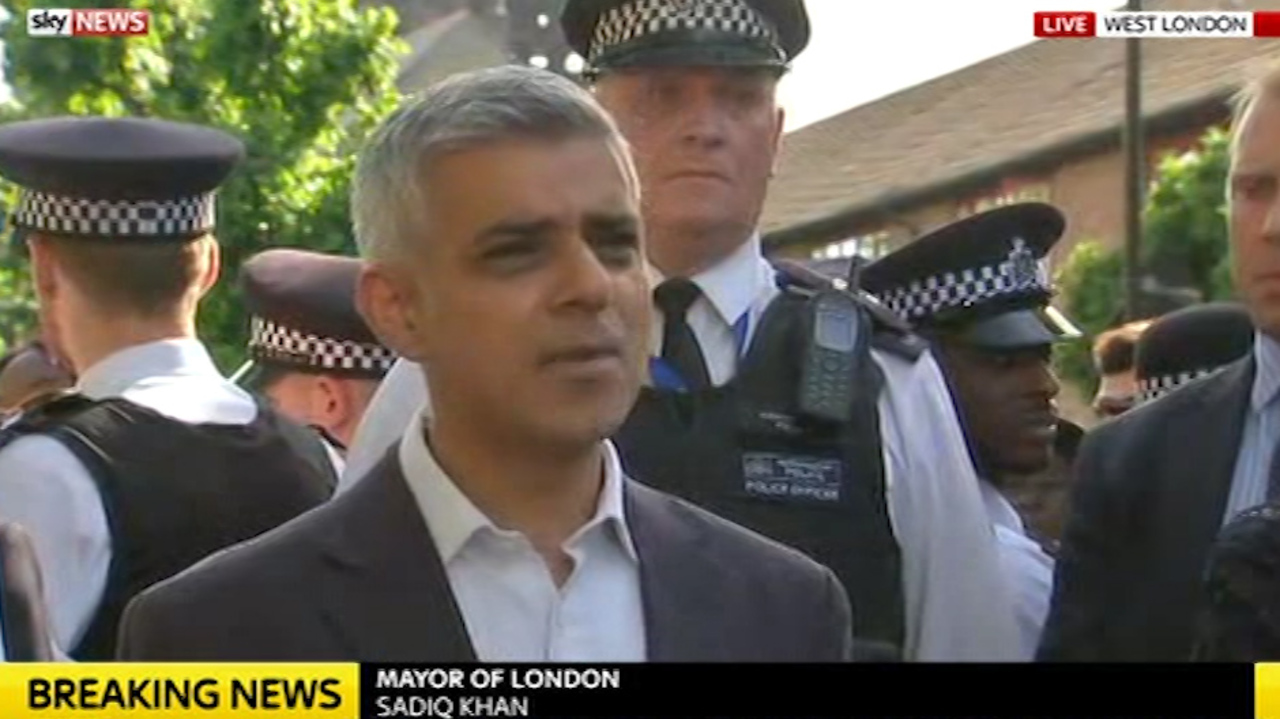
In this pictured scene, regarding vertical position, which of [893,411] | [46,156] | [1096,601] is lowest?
[1096,601]

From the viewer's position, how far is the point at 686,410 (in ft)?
9.18

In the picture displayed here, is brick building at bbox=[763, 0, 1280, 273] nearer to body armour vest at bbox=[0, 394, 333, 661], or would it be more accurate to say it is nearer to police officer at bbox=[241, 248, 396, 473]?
police officer at bbox=[241, 248, 396, 473]

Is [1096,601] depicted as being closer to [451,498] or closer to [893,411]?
[893,411]

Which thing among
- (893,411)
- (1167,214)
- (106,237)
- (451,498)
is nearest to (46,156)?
(106,237)

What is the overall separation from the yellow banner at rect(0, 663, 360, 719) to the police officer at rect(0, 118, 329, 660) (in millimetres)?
38

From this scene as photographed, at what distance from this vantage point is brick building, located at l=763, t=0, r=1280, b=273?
2.86m

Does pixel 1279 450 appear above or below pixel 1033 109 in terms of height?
below

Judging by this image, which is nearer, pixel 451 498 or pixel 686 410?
pixel 451 498

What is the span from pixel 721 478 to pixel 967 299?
29cm

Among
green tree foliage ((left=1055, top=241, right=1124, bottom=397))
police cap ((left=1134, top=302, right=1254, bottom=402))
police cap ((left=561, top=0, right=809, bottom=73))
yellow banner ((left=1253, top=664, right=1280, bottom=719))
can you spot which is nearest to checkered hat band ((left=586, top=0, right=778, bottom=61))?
police cap ((left=561, top=0, right=809, bottom=73))

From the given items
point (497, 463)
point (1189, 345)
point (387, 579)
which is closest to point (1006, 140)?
point (1189, 345)

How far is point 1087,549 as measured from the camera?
9.39ft

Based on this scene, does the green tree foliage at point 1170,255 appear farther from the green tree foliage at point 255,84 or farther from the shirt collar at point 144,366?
the shirt collar at point 144,366

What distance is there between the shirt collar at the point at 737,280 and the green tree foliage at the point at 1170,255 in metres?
0.29
